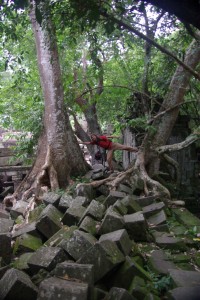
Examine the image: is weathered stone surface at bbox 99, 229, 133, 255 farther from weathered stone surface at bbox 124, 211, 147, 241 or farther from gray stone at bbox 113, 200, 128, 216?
gray stone at bbox 113, 200, 128, 216

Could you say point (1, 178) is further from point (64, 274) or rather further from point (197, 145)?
point (64, 274)

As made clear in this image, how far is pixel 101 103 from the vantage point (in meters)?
14.8

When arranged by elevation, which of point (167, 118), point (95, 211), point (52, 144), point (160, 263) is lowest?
point (160, 263)

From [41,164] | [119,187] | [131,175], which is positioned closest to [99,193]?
[119,187]

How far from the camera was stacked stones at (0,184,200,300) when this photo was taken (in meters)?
2.99

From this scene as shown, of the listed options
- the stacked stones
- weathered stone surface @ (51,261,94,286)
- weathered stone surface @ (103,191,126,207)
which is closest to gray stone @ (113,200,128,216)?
the stacked stones

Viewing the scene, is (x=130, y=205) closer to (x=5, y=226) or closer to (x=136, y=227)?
(x=136, y=227)

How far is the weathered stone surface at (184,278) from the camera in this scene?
308 cm

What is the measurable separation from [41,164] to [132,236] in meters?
4.06

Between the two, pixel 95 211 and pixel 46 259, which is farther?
pixel 95 211

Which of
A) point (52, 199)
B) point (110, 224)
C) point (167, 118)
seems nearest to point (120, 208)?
point (110, 224)

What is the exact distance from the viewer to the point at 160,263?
3857mm

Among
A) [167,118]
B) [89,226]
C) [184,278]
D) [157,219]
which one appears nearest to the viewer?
[184,278]

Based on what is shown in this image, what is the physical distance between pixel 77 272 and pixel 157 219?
238 centimetres
